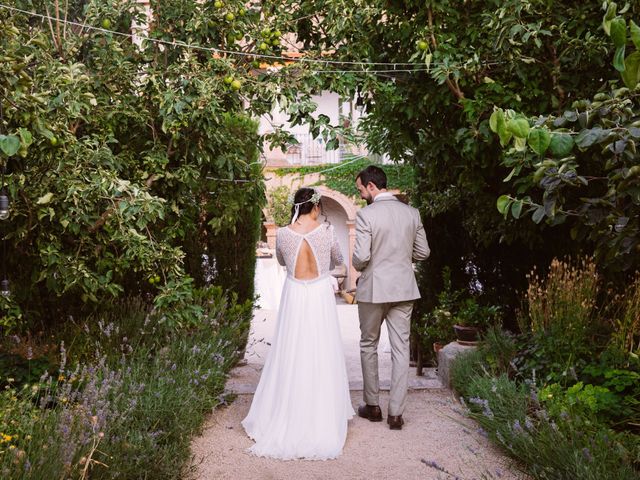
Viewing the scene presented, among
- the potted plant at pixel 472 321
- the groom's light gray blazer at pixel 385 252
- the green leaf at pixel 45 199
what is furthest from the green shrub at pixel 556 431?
the green leaf at pixel 45 199

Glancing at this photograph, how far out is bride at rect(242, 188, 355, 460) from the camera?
5.21 m

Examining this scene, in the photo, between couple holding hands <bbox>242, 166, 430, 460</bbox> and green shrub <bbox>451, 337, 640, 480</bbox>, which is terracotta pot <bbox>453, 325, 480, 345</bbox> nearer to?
green shrub <bbox>451, 337, 640, 480</bbox>

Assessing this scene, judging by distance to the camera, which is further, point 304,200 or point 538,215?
point 304,200

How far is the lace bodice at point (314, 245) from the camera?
17.7 ft

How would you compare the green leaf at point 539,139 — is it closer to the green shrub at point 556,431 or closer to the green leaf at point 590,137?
the green leaf at point 590,137

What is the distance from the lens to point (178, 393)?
16.5 feet

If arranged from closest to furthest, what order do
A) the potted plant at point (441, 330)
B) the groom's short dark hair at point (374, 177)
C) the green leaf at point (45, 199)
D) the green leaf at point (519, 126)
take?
the green leaf at point (519, 126) → the green leaf at point (45, 199) → the groom's short dark hair at point (374, 177) → the potted plant at point (441, 330)

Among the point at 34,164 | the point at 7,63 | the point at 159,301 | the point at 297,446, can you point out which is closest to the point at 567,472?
the point at 297,446

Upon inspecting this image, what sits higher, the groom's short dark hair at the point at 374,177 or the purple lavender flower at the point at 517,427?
the groom's short dark hair at the point at 374,177

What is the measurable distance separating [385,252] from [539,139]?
3.39 meters

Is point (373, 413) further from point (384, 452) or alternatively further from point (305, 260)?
point (305, 260)

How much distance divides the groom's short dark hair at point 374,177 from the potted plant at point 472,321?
2428 millimetres

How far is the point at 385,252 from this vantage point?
18.0 feet

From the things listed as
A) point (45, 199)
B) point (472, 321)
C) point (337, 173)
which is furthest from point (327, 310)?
Result: point (337, 173)
